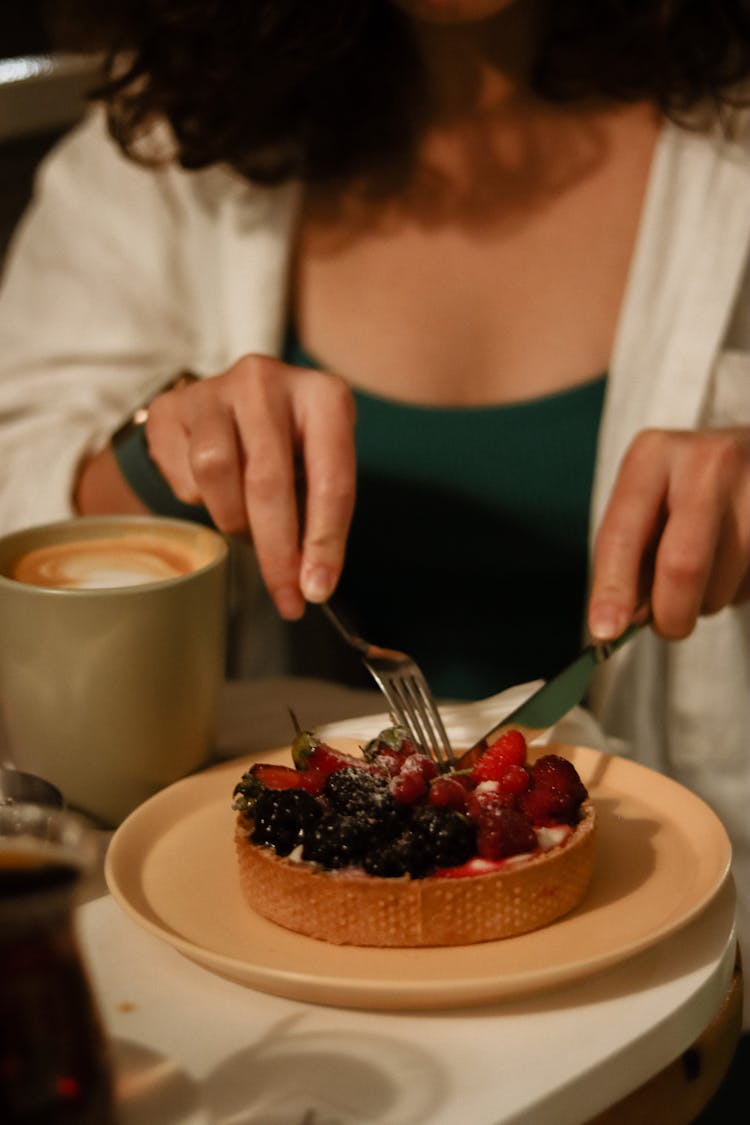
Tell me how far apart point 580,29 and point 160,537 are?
0.89 metres

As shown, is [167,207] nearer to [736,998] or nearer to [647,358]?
[647,358]

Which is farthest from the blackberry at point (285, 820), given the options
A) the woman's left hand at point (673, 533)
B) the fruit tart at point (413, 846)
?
the woman's left hand at point (673, 533)

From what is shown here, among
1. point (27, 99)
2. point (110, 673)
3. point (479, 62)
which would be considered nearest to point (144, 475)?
point (110, 673)

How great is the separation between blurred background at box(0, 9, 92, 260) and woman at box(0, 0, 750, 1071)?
46cm

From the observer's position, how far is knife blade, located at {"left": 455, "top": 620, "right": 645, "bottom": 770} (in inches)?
30.4

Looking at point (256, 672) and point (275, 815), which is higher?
point (275, 815)

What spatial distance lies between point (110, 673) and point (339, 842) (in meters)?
0.20

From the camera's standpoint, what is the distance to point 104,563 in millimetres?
854

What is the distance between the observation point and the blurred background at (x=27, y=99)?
195 cm

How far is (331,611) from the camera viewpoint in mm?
904

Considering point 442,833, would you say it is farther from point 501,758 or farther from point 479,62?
point 479,62

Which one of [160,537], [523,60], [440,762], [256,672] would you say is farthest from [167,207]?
[440,762]

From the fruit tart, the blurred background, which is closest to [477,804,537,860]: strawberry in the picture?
Result: the fruit tart

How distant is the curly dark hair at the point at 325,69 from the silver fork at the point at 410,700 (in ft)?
2.57
